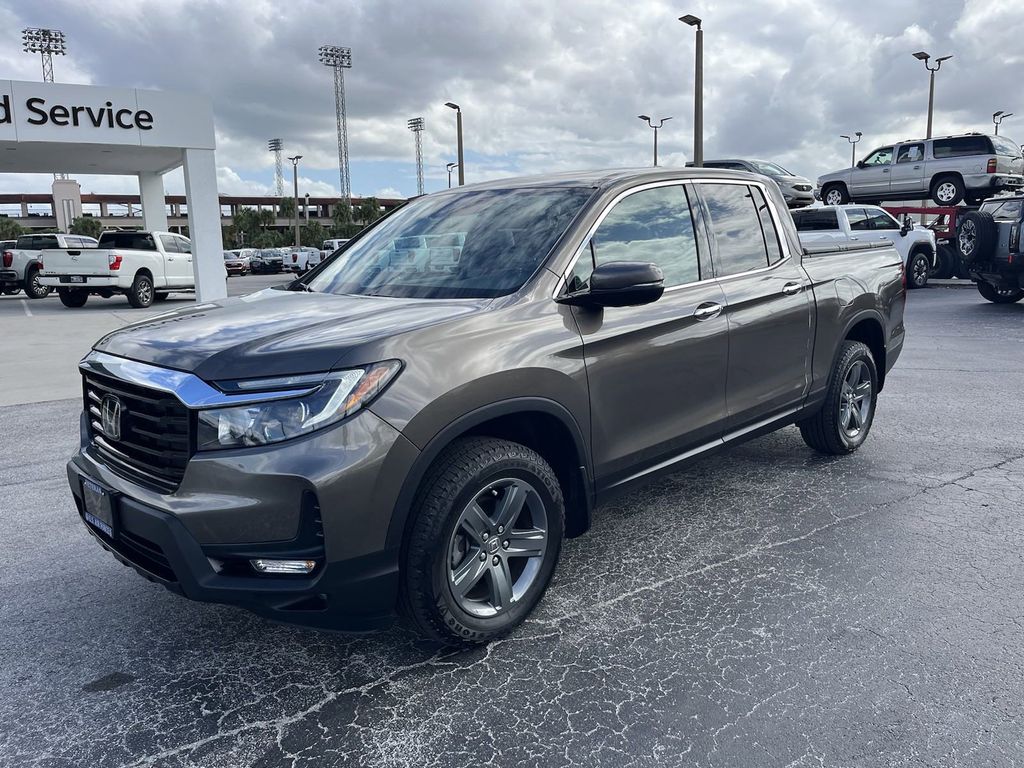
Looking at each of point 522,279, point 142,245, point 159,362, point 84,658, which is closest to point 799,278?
point 522,279

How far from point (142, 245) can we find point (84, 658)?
19533 mm

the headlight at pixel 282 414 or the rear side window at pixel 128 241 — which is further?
the rear side window at pixel 128 241

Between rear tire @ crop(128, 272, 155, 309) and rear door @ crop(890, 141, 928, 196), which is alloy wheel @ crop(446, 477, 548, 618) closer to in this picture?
rear tire @ crop(128, 272, 155, 309)

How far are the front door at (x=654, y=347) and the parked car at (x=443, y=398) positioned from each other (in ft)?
0.04

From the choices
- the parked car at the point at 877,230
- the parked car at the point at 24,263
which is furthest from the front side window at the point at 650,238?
the parked car at the point at 24,263

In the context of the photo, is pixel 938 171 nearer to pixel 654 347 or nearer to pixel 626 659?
pixel 654 347

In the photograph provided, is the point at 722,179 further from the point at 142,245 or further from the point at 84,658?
the point at 142,245

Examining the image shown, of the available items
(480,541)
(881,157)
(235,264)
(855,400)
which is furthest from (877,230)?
(235,264)

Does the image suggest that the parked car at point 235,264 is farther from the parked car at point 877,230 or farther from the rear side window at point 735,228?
the rear side window at point 735,228

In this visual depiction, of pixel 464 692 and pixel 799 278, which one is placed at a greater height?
pixel 799 278

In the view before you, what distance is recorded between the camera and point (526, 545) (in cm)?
324

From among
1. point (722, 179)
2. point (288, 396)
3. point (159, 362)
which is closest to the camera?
point (288, 396)

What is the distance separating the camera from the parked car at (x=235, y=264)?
44.2 metres

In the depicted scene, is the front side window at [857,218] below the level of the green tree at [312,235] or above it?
below
